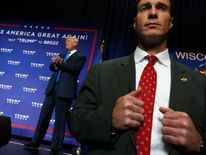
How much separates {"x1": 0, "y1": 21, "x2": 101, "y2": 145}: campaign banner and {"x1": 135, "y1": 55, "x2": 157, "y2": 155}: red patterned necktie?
3.48 metres

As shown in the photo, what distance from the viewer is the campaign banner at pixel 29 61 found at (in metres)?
4.85

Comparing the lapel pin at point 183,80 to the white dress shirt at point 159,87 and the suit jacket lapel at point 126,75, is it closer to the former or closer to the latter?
the white dress shirt at point 159,87

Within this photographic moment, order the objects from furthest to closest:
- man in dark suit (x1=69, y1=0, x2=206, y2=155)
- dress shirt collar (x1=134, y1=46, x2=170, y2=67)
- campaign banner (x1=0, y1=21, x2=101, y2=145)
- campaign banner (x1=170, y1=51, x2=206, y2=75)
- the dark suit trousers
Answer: campaign banner (x1=0, y1=21, x2=101, y2=145) → campaign banner (x1=170, y1=51, x2=206, y2=75) → the dark suit trousers → dress shirt collar (x1=134, y1=46, x2=170, y2=67) → man in dark suit (x1=69, y1=0, x2=206, y2=155)

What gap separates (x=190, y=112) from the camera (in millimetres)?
1151

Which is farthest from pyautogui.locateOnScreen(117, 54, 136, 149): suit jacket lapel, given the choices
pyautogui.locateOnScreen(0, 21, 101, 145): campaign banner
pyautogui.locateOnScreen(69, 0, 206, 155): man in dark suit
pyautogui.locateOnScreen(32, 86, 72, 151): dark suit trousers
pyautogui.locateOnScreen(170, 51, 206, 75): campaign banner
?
pyautogui.locateOnScreen(0, 21, 101, 145): campaign banner

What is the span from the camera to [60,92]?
3854mm

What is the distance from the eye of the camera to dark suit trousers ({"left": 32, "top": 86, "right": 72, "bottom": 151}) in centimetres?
369

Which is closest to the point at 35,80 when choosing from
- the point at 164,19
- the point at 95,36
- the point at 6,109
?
the point at 6,109

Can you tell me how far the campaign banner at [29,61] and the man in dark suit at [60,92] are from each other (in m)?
0.65

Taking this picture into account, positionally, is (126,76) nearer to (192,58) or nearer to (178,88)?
(178,88)

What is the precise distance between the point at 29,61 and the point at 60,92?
154cm

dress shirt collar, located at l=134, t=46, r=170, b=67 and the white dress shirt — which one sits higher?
dress shirt collar, located at l=134, t=46, r=170, b=67

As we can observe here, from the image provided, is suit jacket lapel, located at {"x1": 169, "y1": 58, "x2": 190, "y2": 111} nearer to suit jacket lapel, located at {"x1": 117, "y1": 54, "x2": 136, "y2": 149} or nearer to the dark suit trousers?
suit jacket lapel, located at {"x1": 117, "y1": 54, "x2": 136, "y2": 149}

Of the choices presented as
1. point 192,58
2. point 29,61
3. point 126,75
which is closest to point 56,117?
point 29,61
